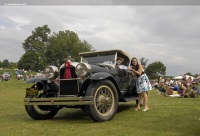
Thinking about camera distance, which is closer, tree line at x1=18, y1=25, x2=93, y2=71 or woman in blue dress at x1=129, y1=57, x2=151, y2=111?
woman in blue dress at x1=129, y1=57, x2=151, y2=111

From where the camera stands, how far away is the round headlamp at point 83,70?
5.84 meters

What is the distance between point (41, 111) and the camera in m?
6.82

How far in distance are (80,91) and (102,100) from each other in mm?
572

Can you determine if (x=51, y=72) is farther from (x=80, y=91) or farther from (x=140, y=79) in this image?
(x=140, y=79)

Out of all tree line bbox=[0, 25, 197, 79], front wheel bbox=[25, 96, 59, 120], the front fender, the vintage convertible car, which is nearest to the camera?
the vintage convertible car

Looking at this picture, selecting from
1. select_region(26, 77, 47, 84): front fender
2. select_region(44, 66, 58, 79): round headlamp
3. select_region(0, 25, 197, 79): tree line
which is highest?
select_region(0, 25, 197, 79): tree line

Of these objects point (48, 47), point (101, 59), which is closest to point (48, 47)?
point (48, 47)

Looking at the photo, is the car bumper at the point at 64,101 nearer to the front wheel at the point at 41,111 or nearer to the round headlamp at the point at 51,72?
the front wheel at the point at 41,111

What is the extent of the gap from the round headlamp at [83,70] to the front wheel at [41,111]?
1.54 metres

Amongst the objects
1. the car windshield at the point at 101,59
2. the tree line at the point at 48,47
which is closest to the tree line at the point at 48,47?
the tree line at the point at 48,47

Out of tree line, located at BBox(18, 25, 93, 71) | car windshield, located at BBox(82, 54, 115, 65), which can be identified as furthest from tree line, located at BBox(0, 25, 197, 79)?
car windshield, located at BBox(82, 54, 115, 65)

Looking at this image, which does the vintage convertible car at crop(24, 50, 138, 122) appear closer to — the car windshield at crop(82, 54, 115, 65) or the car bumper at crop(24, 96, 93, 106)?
the car bumper at crop(24, 96, 93, 106)

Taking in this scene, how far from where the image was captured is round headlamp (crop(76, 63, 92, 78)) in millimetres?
5844

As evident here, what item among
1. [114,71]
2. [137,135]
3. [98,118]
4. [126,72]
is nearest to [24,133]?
[98,118]
